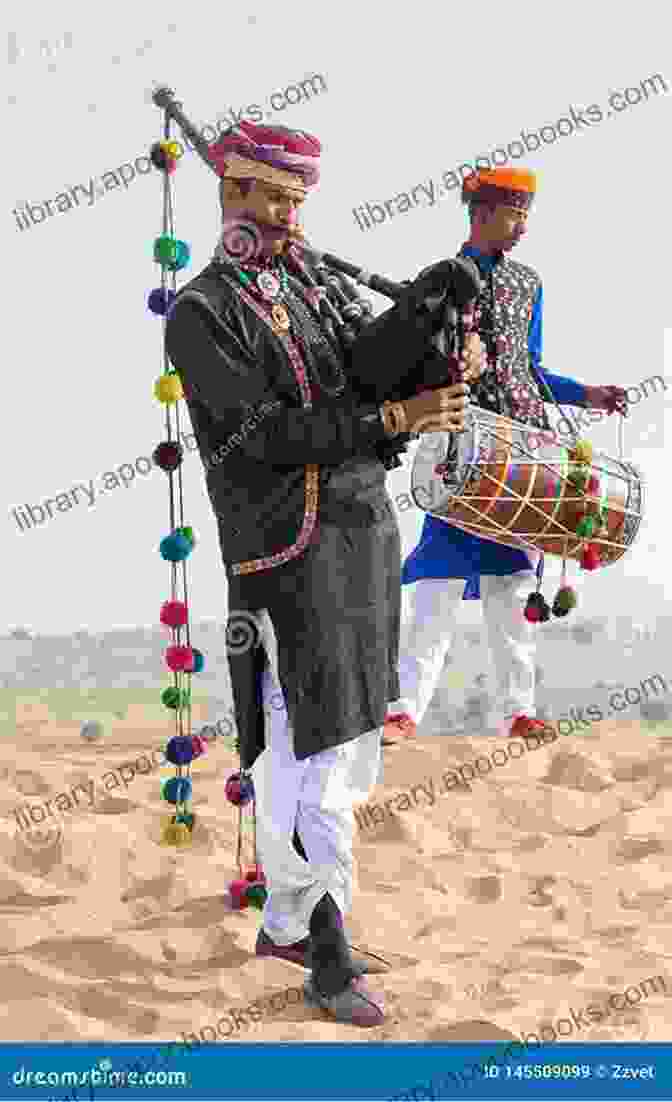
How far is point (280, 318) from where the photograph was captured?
3.30m

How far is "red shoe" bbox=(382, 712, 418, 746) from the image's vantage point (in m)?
5.61

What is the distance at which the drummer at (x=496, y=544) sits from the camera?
517cm

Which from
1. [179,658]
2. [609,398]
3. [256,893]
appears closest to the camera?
[256,893]

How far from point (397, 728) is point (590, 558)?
1.14 metres

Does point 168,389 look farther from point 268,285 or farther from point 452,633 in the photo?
point 452,633

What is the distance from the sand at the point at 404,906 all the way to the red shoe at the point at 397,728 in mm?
196

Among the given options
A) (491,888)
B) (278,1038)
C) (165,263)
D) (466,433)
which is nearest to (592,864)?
(491,888)

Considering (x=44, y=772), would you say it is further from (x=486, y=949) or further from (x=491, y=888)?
(x=486, y=949)

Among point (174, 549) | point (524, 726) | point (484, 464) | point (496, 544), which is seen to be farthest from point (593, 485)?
point (174, 549)

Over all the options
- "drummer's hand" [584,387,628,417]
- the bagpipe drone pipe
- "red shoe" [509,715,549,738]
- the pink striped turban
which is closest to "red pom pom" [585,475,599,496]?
"drummer's hand" [584,387,628,417]

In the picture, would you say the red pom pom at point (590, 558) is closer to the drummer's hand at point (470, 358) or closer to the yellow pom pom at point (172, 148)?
the drummer's hand at point (470, 358)

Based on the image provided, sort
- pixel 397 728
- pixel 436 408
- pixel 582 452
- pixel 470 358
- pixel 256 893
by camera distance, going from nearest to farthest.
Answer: pixel 436 408, pixel 470 358, pixel 256 893, pixel 582 452, pixel 397 728

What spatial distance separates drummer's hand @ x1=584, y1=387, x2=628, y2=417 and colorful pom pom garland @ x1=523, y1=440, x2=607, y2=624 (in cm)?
34

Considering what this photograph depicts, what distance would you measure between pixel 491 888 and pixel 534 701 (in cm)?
154
